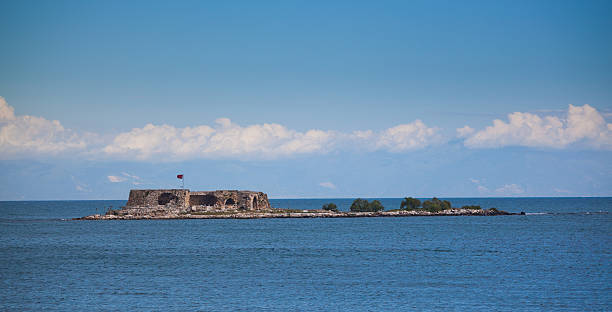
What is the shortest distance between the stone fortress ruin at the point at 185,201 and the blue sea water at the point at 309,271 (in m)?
25.6

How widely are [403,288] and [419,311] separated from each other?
6.27 m

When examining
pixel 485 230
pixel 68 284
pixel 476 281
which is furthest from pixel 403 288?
pixel 485 230

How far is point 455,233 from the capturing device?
76562mm

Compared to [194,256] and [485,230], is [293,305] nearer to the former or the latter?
[194,256]

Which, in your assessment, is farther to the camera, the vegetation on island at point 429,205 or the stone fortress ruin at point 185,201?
the vegetation on island at point 429,205

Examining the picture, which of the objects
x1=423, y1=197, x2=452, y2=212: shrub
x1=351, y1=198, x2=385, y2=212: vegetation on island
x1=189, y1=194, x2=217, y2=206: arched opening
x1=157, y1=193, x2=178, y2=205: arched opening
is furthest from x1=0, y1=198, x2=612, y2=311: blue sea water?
x1=351, y1=198, x2=385, y2=212: vegetation on island

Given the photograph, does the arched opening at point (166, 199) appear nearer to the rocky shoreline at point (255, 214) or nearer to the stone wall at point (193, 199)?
the stone wall at point (193, 199)

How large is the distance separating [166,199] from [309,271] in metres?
63.4

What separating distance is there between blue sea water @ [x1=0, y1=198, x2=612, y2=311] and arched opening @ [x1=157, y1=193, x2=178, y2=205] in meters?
25.8

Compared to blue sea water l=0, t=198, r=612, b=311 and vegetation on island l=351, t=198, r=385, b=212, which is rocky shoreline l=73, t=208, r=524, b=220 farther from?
blue sea water l=0, t=198, r=612, b=311

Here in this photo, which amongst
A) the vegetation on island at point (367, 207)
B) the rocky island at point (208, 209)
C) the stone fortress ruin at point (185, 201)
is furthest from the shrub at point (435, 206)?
the stone fortress ruin at point (185, 201)

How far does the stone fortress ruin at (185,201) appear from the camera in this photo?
10331 cm

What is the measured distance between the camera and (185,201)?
10444cm

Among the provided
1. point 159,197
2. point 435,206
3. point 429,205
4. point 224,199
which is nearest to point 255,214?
point 224,199
